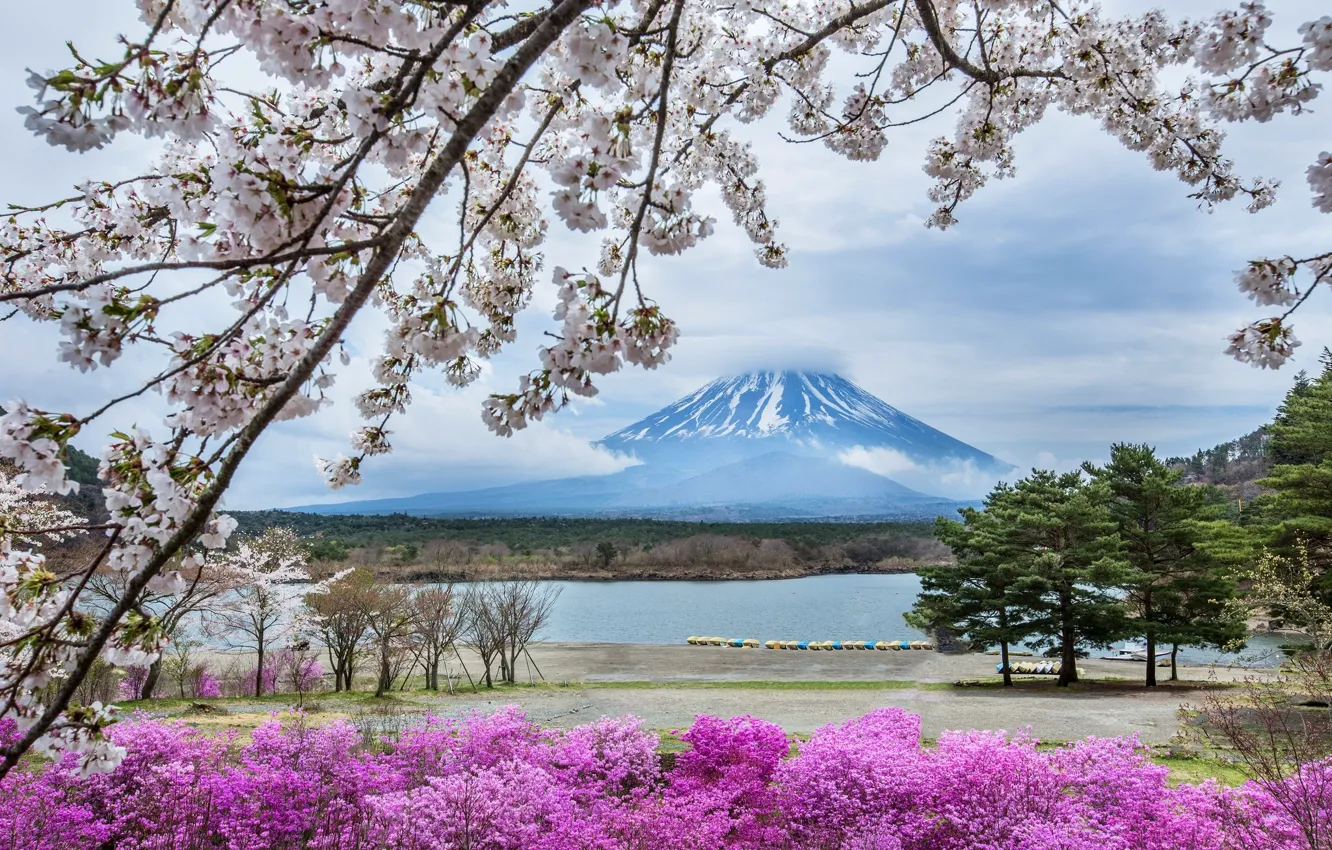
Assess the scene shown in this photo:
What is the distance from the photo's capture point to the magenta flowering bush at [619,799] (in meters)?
4.20

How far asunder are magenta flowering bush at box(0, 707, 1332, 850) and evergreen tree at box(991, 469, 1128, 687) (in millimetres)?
11522

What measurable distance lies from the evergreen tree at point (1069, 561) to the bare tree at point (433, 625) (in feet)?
42.2

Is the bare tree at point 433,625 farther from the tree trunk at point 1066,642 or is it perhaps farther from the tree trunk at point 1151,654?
the tree trunk at point 1151,654

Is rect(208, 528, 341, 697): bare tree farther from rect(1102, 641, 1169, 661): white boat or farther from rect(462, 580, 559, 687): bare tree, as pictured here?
rect(1102, 641, 1169, 661): white boat

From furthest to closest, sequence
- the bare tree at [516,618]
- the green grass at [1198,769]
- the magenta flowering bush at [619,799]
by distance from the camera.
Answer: the bare tree at [516,618]
the green grass at [1198,769]
the magenta flowering bush at [619,799]

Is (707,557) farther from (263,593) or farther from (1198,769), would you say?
(1198,769)

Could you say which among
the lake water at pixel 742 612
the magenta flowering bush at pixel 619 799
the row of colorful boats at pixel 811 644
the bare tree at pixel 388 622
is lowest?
the lake water at pixel 742 612

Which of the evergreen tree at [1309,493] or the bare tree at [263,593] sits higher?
the evergreen tree at [1309,493]

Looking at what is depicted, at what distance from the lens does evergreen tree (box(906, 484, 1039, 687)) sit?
1598 cm

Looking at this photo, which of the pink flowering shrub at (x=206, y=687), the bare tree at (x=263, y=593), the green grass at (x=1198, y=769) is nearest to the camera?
the green grass at (x=1198, y=769)

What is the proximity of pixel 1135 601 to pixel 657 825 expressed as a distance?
15.8 metres

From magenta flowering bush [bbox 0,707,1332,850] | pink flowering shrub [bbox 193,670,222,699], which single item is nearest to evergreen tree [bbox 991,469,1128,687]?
magenta flowering bush [bbox 0,707,1332,850]

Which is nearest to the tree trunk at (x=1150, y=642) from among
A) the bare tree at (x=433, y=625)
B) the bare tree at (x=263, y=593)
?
the bare tree at (x=433, y=625)

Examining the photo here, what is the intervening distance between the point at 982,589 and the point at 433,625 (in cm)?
1241
